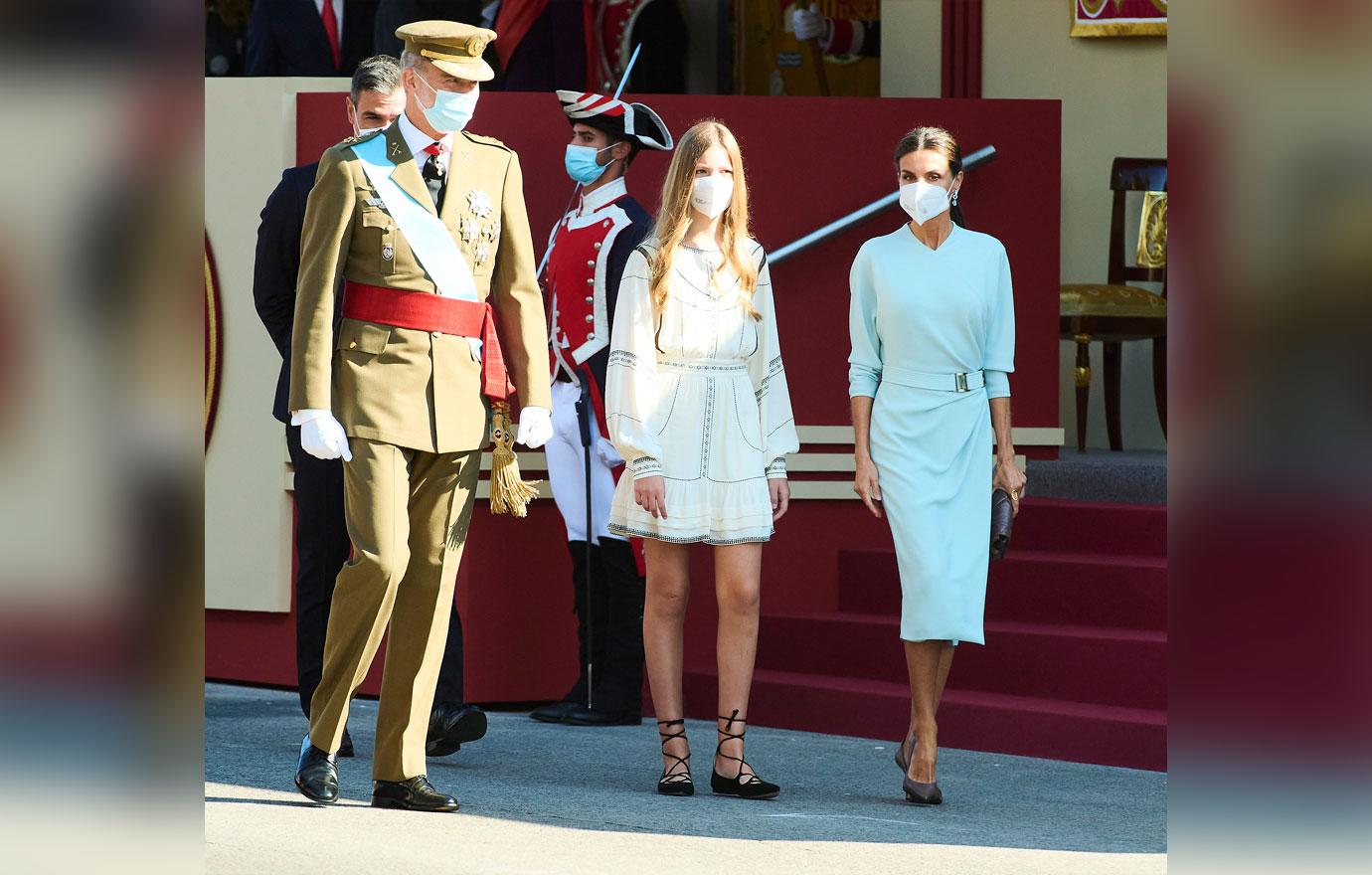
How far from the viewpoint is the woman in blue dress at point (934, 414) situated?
5.67 m

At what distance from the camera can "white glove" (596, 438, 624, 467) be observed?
22.9 ft

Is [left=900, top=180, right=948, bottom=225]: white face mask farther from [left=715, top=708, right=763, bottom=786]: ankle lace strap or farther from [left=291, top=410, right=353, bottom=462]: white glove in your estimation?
[left=291, top=410, right=353, bottom=462]: white glove

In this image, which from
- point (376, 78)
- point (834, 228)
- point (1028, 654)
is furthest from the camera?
point (834, 228)

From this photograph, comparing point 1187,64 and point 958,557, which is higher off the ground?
point 1187,64

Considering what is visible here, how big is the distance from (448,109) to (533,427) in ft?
2.67

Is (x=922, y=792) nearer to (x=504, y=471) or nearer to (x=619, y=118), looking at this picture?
(x=504, y=471)

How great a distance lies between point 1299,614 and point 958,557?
3178mm

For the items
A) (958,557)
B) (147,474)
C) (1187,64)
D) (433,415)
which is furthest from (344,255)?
(1187,64)

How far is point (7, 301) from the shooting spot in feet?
8.41

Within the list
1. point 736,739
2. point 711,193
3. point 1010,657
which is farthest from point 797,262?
point 736,739

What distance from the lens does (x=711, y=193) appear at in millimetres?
Result: 5613

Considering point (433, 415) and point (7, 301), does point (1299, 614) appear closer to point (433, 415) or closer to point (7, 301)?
point (7, 301)

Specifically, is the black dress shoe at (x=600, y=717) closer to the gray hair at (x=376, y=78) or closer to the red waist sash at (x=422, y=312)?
the red waist sash at (x=422, y=312)

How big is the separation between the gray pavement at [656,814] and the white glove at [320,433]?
2.91 ft
